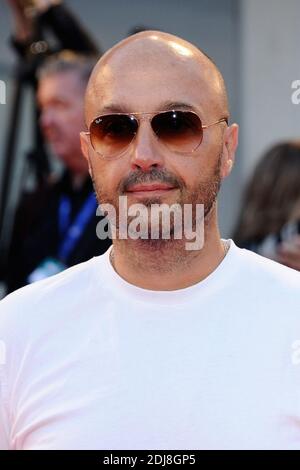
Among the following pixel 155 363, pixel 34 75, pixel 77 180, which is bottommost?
pixel 155 363

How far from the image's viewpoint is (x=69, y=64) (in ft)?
13.1

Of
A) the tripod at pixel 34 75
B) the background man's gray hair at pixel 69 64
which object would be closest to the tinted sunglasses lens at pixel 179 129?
the background man's gray hair at pixel 69 64

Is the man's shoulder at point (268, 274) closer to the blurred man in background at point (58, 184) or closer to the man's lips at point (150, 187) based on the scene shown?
the man's lips at point (150, 187)

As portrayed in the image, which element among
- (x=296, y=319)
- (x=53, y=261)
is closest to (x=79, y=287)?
(x=296, y=319)

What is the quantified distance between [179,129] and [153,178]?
12 cm

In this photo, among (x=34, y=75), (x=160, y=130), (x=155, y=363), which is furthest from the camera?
(x=34, y=75)

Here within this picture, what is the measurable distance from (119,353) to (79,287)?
209 millimetres

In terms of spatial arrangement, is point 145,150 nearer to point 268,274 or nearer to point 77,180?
point 268,274

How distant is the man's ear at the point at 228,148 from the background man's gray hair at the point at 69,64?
1.86 meters

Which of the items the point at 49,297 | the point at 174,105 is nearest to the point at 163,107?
the point at 174,105

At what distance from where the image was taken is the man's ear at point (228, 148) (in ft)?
7.03

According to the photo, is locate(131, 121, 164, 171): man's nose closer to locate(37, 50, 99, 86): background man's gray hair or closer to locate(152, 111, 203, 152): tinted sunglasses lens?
locate(152, 111, 203, 152): tinted sunglasses lens

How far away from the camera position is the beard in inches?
77.4
